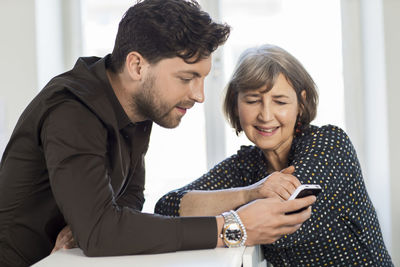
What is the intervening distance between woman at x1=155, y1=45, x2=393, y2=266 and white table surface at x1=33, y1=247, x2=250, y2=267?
0.30 meters

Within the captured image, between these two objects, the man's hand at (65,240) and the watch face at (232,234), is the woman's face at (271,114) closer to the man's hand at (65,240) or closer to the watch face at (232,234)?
the watch face at (232,234)

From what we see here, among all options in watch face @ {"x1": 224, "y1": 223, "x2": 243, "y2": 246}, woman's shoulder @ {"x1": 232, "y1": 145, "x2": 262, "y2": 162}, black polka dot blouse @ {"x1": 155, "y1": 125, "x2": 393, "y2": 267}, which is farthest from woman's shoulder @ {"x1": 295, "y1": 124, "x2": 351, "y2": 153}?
watch face @ {"x1": 224, "y1": 223, "x2": 243, "y2": 246}

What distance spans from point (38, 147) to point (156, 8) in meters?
0.49

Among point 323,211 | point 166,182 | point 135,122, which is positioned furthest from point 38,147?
point 166,182

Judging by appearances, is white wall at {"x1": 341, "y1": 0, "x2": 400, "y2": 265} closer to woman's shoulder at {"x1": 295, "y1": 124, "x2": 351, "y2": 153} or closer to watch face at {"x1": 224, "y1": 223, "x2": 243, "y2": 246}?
woman's shoulder at {"x1": 295, "y1": 124, "x2": 351, "y2": 153}

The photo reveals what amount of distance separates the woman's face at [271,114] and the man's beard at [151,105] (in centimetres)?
29

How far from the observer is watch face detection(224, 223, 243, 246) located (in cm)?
117

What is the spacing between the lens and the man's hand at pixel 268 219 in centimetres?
120

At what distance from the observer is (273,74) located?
1626 millimetres

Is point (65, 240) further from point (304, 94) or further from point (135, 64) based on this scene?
point (304, 94)

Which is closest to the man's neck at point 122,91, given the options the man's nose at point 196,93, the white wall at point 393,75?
the man's nose at point 196,93

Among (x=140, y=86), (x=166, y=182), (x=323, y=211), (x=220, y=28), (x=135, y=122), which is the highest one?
(x=220, y=28)

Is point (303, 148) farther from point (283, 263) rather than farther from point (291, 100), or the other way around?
point (283, 263)

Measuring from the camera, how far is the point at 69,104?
123 cm
